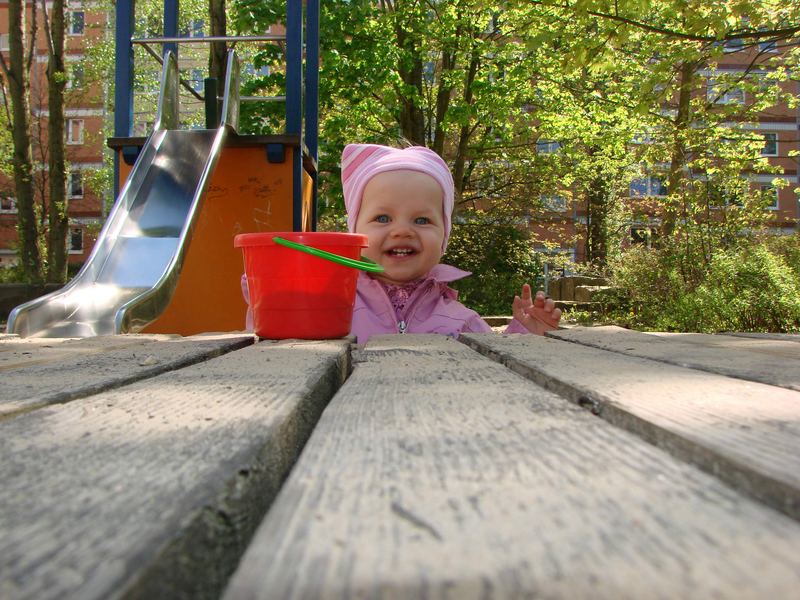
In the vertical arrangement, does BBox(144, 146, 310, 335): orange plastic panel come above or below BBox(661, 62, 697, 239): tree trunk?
below

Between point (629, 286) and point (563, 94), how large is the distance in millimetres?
5037

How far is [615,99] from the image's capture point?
517 inches

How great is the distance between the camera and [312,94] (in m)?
6.51

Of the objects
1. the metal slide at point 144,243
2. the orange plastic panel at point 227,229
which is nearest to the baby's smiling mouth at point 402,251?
the metal slide at point 144,243

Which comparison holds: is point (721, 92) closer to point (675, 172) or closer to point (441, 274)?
point (675, 172)

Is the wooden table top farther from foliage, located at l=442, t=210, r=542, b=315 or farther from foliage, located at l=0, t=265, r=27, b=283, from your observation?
foliage, located at l=0, t=265, r=27, b=283

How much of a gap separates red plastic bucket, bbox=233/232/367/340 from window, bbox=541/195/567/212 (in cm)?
1437

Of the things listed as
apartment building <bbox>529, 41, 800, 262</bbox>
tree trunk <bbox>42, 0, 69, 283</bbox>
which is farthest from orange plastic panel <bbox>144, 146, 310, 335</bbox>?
apartment building <bbox>529, 41, 800, 262</bbox>

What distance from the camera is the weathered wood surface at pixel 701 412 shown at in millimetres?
466

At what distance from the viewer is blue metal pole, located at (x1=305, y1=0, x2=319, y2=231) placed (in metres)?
6.51

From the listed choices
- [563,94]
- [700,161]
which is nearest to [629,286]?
[700,161]

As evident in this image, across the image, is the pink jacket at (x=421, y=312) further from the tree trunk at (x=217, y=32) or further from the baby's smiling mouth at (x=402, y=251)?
the tree trunk at (x=217, y=32)

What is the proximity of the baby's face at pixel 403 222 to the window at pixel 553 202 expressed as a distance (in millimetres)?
13274

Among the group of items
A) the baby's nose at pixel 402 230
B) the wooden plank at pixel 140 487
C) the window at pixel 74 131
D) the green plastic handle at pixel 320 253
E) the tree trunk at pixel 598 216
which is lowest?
the wooden plank at pixel 140 487
